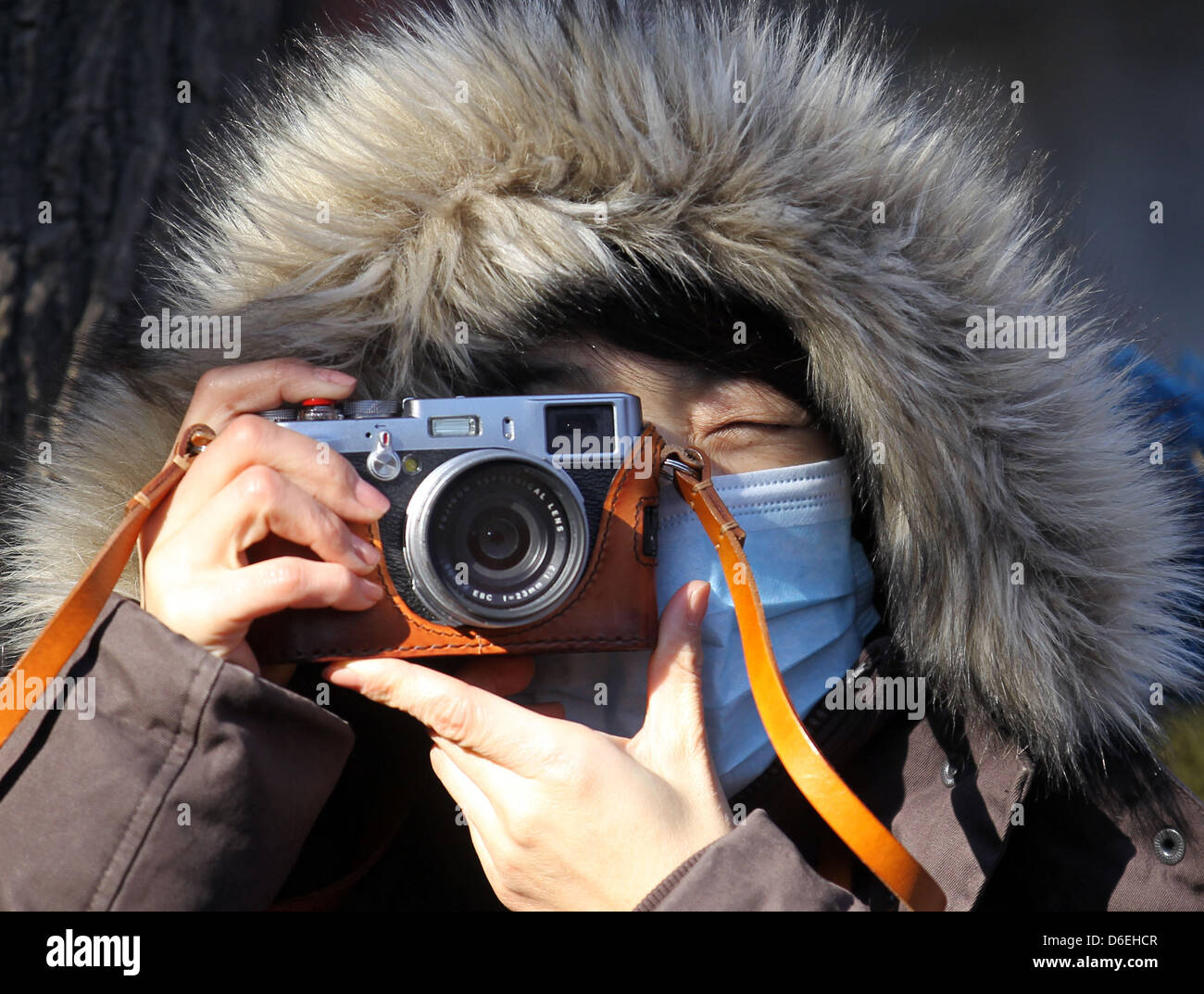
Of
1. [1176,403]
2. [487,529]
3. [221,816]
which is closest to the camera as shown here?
[221,816]

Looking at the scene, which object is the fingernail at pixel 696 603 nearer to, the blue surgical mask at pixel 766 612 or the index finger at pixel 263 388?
the blue surgical mask at pixel 766 612

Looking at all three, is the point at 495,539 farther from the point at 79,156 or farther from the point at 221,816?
the point at 79,156

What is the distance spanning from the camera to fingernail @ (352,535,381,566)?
905mm

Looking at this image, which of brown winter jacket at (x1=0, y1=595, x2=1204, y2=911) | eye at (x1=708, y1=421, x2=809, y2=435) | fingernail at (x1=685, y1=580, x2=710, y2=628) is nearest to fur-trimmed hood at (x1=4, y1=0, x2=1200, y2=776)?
eye at (x1=708, y1=421, x2=809, y2=435)

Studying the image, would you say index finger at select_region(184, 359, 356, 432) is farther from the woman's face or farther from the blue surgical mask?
the blue surgical mask

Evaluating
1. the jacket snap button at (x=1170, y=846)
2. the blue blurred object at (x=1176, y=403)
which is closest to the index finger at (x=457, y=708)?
the jacket snap button at (x=1170, y=846)

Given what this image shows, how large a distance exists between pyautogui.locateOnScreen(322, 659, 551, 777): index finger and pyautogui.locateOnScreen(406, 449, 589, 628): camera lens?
0.06 metres

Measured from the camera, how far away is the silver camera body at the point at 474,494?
913 millimetres

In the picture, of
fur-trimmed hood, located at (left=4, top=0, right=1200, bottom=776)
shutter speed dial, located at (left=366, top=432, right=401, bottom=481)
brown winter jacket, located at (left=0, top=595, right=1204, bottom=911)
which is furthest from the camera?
fur-trimmed hood, located at (left=4, top=0, right=1200, bottom=776)

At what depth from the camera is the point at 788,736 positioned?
91 cm

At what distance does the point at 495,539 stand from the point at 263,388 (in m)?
0.25

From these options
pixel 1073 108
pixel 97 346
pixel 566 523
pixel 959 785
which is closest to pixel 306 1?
pixel 97 346

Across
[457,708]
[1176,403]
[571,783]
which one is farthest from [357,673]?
[1176,403]

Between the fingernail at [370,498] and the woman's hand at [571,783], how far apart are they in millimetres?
128
